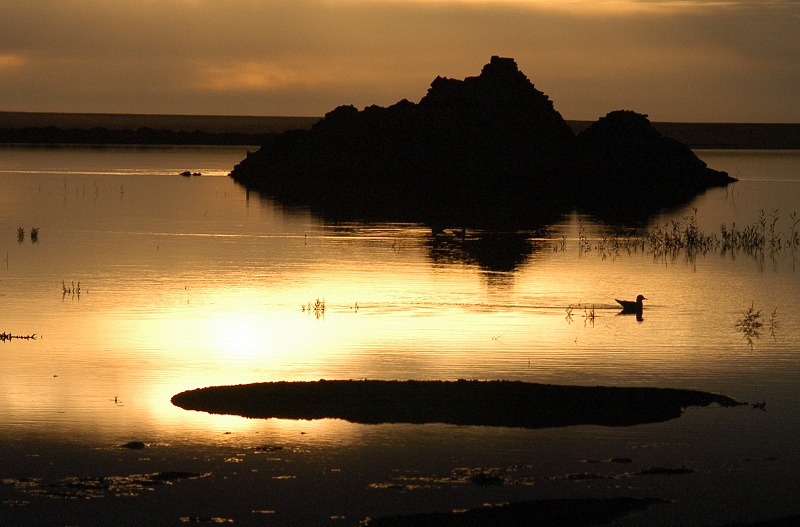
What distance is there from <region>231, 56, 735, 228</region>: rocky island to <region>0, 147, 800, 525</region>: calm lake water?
4482 cm

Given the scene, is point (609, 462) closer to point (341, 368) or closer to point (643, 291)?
point (341, 368)

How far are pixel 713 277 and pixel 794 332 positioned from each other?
11905 millimetres

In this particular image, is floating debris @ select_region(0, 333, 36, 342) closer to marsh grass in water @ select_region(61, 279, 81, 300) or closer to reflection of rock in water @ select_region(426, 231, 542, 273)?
marsh grass in water @ select_region(61, 279, 81, 300)

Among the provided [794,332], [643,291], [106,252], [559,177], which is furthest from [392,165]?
[794,332]

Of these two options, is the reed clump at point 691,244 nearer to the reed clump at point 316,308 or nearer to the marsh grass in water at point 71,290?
the reed clump at point 316,308

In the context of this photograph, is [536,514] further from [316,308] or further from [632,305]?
[632,305]

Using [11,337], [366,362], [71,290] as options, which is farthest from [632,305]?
[11,337]

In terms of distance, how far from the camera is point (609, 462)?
17750 millimetres

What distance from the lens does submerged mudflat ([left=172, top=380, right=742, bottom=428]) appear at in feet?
66.0

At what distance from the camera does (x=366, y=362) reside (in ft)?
82.3

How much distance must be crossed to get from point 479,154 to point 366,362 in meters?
76.8

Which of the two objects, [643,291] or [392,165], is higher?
[392,165]

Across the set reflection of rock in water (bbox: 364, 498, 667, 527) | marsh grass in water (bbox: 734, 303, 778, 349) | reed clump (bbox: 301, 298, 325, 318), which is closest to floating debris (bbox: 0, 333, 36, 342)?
reed clump (bbox: 301, 298, 325, 318)

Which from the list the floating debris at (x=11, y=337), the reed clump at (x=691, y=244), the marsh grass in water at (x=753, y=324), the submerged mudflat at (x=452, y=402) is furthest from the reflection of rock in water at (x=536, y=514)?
the reed clump at (x=691, y=244)
